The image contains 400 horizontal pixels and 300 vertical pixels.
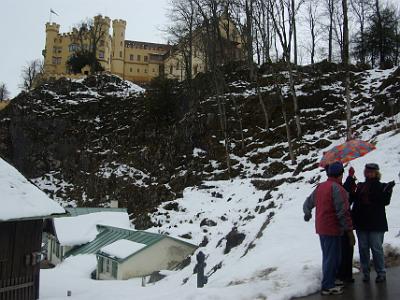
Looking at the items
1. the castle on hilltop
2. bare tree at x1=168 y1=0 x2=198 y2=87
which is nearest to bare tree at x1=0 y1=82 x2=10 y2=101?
the castle on hilltop

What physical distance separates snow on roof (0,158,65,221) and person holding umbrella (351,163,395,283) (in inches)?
430

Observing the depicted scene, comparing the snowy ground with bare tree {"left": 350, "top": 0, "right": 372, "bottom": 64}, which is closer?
the snowy ground

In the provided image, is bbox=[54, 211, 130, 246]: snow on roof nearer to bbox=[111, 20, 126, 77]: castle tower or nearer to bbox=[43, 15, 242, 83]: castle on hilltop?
bbox=[43, 15, 242, 83]: castle on hilltop

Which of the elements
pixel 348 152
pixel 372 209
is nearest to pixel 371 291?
pixel 372 209

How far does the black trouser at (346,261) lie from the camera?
6551mm

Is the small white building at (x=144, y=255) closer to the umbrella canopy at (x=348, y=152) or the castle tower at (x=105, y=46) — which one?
the umbrella canopy at (x=348, y=152)

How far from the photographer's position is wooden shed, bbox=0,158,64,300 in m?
14.1

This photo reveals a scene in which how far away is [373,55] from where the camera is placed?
4559 cm

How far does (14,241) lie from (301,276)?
1134 cm

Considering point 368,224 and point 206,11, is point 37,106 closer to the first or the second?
point 206,11

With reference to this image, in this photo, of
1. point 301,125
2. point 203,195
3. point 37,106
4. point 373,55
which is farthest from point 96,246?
point 373,55

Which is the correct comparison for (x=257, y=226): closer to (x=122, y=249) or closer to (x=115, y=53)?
(x=122, y=249)

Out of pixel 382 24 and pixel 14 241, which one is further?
pixel 382 24

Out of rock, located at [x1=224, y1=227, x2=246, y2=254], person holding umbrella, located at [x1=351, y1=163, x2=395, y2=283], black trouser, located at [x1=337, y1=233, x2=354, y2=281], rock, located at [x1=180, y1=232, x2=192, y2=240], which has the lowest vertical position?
rock, located at [x1=180, y1=232, x2=192, y2=240]
